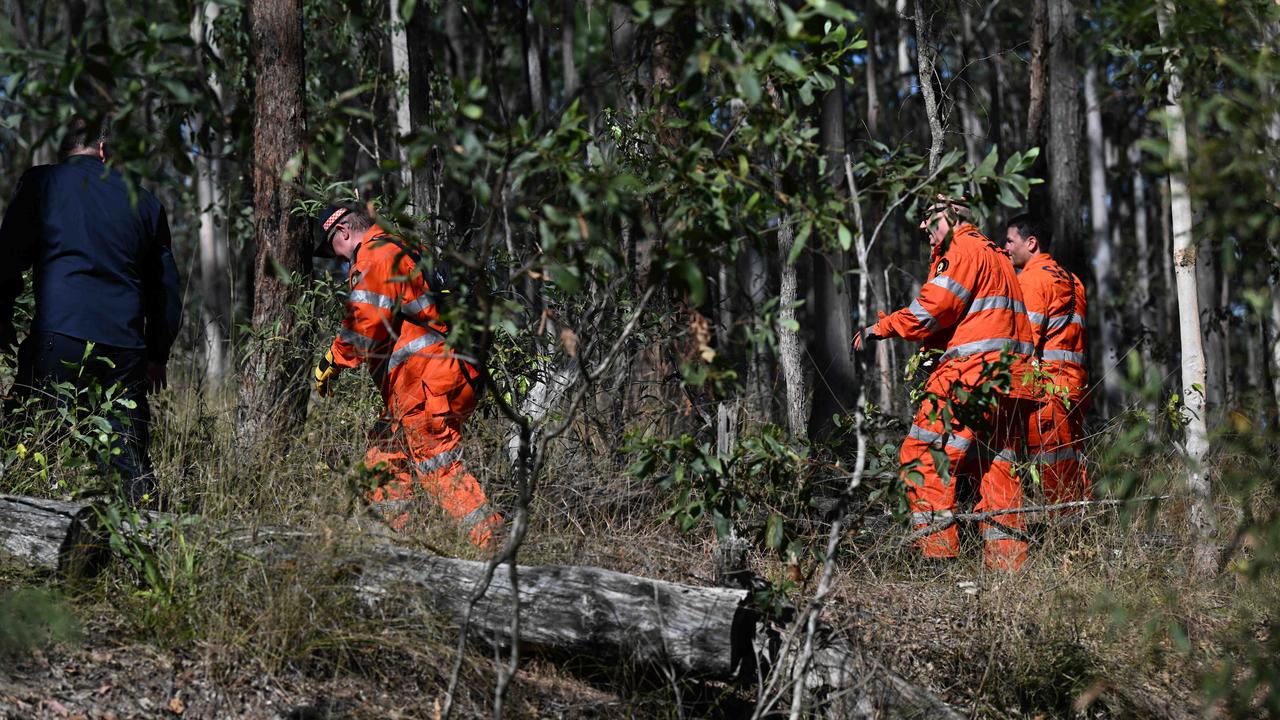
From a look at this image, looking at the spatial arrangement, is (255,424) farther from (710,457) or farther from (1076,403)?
(1076,403)

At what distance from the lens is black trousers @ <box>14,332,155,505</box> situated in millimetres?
4969

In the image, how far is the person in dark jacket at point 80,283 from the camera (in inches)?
201

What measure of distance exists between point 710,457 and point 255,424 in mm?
2254

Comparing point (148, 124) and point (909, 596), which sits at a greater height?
point (148, 124)

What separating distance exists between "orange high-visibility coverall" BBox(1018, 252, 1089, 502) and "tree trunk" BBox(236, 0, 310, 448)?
13.4 ft

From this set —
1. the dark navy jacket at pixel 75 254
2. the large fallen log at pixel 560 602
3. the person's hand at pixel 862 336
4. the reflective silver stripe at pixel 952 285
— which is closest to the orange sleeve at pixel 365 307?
the dark navy jacket at pixel 75 254

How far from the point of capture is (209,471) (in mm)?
4727

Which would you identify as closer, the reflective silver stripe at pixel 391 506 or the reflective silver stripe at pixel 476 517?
the reflective silver stripe at pixel 391 506

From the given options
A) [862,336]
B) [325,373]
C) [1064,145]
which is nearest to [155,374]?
[325,373]

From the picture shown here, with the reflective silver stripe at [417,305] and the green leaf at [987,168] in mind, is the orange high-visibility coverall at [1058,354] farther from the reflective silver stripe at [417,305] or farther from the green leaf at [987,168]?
the reflective silver stripe at [417,305]

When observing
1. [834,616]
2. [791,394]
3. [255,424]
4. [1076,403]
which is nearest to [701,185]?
[834,616]

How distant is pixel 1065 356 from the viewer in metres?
6.86

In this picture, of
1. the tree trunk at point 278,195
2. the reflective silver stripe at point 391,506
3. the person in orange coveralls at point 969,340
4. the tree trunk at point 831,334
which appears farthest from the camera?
the tree trunk at point 831,334

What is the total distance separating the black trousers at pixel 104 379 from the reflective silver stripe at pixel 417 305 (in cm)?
119
